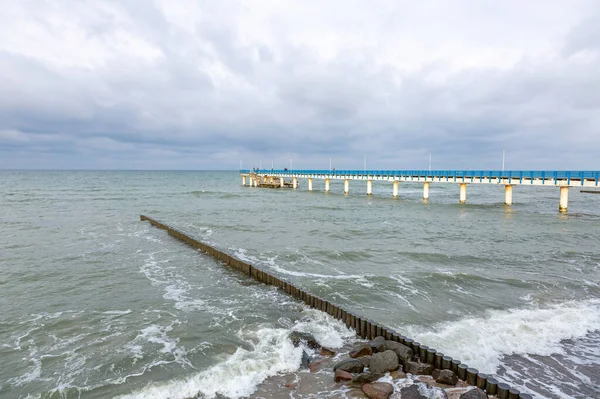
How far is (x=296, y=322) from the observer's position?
11320 millimetres

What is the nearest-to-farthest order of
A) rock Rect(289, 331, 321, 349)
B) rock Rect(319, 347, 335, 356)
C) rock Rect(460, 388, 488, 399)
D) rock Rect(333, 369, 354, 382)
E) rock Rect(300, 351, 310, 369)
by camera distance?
rock Rect(460, 388, 488, 399), rock Rect(333, 369, 354, 382), rock Rect(300, 351, 310, 369), rock Rect(319, 347, 335, 356), rock Rect(289, 331, 321, 349)

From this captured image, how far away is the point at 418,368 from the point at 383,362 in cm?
79

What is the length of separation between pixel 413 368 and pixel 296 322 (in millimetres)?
3959

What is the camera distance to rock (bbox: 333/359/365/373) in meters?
8.31

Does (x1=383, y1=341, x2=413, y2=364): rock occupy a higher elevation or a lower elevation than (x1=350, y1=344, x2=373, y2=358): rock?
higher

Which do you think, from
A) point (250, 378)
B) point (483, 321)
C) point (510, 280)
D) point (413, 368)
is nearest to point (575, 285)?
point (510, 280)

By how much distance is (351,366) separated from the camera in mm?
8336

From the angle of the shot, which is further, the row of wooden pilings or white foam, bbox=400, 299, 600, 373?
white foam, bbox=400, 299, 600, 373

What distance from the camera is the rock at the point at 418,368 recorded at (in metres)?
8.29

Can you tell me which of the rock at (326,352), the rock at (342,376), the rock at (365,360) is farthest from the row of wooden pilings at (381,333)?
the rock at (342,376)

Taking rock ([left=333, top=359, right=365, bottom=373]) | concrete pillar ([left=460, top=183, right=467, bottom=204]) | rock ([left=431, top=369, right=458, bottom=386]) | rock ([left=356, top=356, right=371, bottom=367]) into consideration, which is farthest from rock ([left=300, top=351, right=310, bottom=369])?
concrete pillar ([left=460, top=183, right=467, bottom=204])

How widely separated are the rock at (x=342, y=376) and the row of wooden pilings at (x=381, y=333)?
1958mm

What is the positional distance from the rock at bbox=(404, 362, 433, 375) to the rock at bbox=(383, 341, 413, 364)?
16 centimetres

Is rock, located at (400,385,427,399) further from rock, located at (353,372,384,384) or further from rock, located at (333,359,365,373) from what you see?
rock, located at (333,359,365,373)
